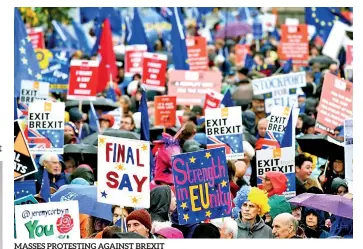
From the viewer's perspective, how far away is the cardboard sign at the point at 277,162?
11392 millimetres

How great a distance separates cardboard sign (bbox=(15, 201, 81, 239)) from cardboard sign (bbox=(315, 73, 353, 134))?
4561mm

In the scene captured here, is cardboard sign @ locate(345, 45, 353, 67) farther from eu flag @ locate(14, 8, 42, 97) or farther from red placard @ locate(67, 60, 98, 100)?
eu flag @ locate(14, 8, 42, 97)

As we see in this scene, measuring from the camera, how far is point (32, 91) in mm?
14609

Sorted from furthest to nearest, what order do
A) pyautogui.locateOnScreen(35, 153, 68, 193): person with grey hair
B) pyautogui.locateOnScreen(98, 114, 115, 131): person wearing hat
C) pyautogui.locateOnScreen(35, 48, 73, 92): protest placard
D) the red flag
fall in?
the red flag
pyautogui.locateOnScreen(35, 48, 73, 92): protest placard
pyautogui.locateOnScreen(98, 114, 115, 131): person wearing hat
pyautogui.locateOnScreen(35, 153, 68, 193): person with grey hair

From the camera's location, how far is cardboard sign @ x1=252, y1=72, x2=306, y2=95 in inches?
599

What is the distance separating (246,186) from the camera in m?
10.9

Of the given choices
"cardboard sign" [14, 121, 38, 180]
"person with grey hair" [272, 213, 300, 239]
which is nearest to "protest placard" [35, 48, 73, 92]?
"cardboard sign" [14, 121, 38, 180]

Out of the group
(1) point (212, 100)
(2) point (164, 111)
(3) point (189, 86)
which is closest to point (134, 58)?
(3) point (189, 86)

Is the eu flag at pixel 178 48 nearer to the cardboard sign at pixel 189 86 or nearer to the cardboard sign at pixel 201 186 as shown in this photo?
the cardboard sign at pixel 189 86

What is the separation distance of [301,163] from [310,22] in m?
9.27

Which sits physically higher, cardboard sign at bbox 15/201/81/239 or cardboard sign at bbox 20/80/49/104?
cardboard sign at bbox 20/80/49/104

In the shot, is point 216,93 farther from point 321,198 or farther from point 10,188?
point 10,188

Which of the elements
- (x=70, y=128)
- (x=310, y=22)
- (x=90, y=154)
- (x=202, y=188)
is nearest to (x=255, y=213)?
(x=202, y=188)

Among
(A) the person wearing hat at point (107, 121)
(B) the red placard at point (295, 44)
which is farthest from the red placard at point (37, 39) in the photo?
(A) the person wearing hat at point (107, 121)
